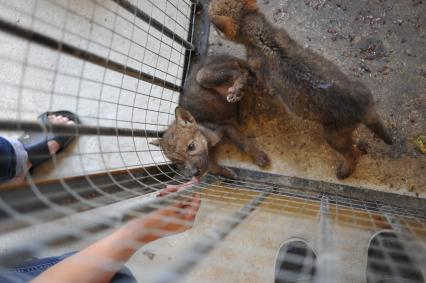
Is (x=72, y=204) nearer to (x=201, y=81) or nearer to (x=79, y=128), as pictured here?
(x=79, y=128)

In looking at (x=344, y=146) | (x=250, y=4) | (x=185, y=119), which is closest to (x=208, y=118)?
(x=185, y=119)

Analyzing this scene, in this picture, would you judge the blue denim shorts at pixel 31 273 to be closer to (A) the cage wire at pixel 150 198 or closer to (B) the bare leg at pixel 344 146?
(A) the cage wire at pixel 150 198

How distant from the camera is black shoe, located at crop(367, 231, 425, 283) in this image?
247cm

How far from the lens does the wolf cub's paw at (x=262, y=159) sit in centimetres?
361

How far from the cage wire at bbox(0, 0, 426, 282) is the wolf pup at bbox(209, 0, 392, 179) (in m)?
0.54

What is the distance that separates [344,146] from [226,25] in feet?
4.49

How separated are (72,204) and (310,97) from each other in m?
1.75

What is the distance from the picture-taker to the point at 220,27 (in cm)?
315

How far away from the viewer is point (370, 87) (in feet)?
11.2

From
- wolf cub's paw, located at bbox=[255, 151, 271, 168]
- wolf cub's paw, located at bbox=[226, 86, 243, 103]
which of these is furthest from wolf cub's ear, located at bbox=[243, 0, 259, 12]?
wolf cub's paw, located at bbox=[255, 151, 271, 168]

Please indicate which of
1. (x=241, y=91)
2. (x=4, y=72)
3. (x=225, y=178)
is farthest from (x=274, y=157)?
(x=4, y=72)

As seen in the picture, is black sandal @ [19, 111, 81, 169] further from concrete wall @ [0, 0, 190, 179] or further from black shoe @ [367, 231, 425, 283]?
black shoe @ [367, 231, 425, 283]

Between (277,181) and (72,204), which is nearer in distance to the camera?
(72,204)

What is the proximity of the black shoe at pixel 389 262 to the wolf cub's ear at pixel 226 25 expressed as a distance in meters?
1.94
